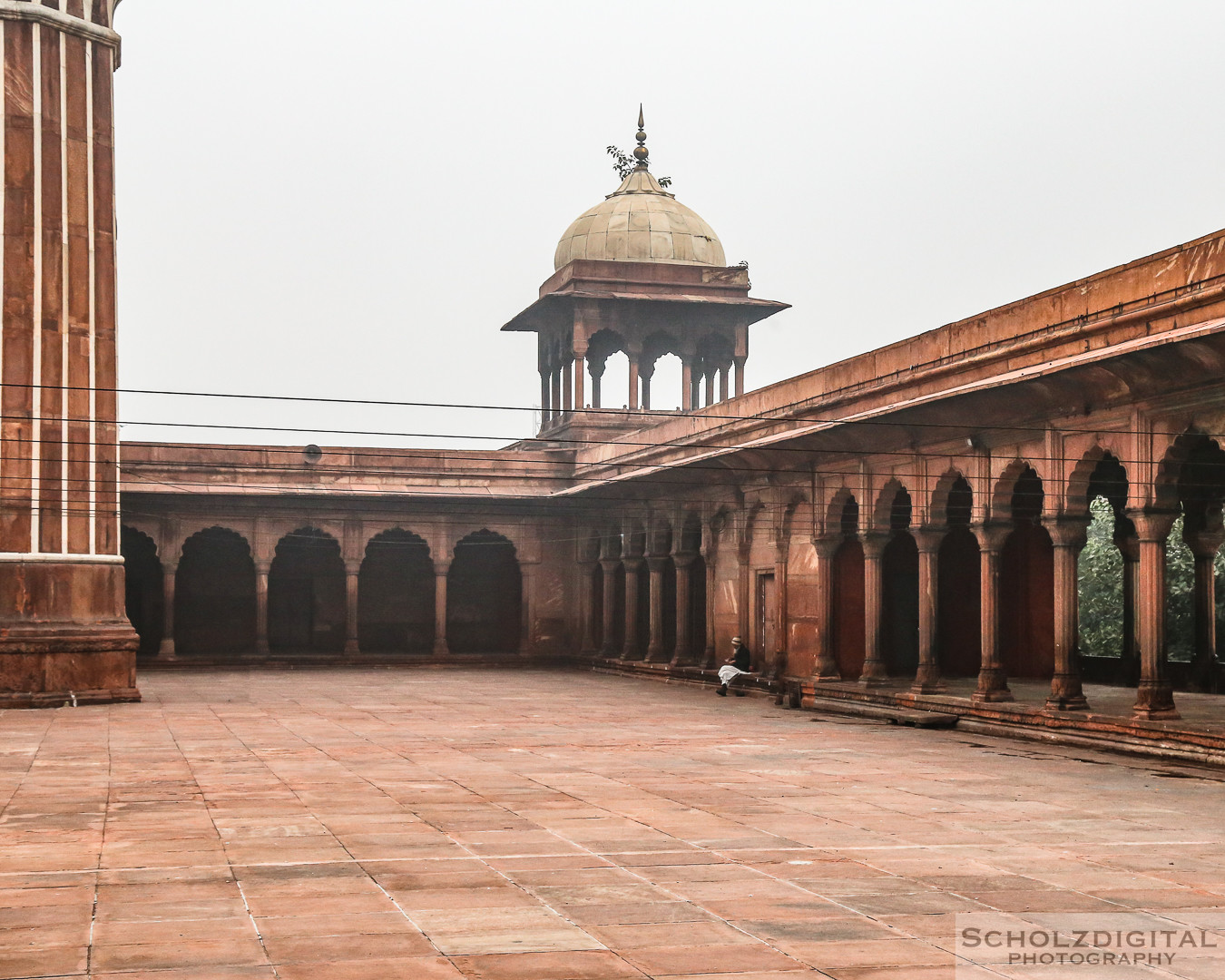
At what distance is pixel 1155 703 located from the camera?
1377 centimetres

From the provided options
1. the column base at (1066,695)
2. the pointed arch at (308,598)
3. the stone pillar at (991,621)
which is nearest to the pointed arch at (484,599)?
A: the pointed arch at (308,598)

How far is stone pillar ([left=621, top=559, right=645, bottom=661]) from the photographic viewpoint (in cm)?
2722

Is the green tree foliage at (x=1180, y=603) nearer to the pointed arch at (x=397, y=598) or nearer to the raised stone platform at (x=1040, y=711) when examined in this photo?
the raised stone platform at (x=1040, y=711)

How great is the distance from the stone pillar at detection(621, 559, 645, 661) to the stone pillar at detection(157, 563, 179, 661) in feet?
26.0

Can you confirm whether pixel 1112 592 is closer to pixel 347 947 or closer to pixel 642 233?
pixel 642 233

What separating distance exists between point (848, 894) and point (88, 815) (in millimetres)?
4654

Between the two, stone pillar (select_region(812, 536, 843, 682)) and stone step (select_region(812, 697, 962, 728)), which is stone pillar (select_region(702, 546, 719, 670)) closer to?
stone pillar (select_region(812, 536, 843, 682))

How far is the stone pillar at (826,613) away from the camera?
20.3 meters

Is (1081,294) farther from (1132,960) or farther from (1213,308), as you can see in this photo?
(1132,960)

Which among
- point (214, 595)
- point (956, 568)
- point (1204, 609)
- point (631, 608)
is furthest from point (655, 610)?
point (1204, 609)

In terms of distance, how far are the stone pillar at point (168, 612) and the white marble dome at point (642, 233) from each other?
10.3 m

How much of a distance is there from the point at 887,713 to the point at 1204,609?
4.84 metres

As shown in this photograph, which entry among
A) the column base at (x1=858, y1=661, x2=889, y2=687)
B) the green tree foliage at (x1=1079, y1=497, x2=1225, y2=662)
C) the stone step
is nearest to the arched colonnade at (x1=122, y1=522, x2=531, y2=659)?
the column base at (x1=858, y1=661, x2=889, y2=687)

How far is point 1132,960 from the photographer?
561 centimetres
